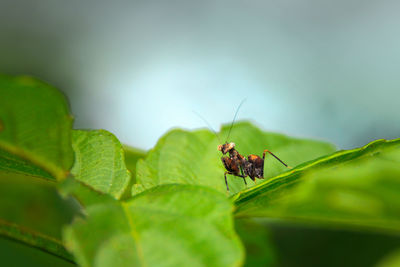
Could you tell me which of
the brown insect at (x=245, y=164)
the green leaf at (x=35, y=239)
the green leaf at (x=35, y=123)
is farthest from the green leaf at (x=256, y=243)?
the green leaf at (x=35, y=123)

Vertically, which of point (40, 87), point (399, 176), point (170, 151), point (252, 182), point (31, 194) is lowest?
point (31, 194)

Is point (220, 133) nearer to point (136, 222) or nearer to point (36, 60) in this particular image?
point (136, 222)

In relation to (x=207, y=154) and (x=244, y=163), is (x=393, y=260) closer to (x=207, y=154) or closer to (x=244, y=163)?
(x=207, y=154)

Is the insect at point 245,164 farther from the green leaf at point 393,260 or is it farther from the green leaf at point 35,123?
the green leaf at point 393,260

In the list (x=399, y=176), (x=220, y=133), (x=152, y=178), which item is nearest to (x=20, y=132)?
(x=152, y=178)

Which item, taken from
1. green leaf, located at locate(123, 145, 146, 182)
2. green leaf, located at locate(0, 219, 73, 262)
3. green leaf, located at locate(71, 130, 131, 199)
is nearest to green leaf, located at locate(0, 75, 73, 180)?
green leaf, located at locate(71, 130, 131, 199)

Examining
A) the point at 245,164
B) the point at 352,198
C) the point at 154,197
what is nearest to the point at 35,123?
the point at 154,197

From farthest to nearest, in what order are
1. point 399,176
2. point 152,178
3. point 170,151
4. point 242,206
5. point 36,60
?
point 36,60 → point 170,151 → point 152,178 → point 242,206 → point 399,176
